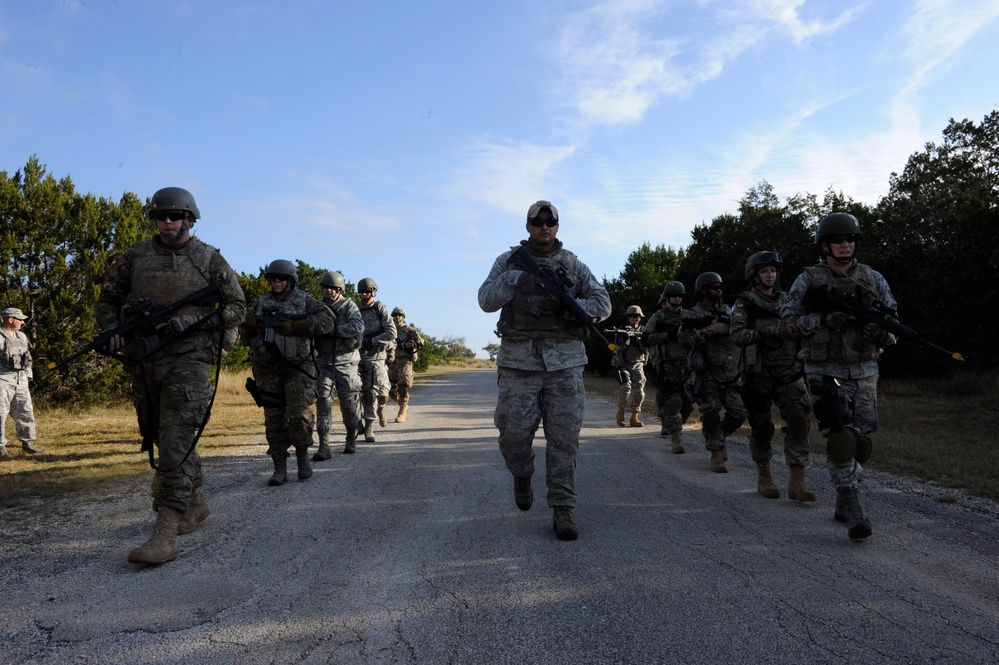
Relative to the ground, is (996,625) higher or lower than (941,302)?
lower

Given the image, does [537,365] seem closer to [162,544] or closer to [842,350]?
[842,350]

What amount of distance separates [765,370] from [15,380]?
9.58 meters

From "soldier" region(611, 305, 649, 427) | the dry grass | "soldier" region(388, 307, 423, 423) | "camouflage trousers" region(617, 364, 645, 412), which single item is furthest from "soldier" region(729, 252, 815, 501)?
"soldier" region(388, 307, 423, 423)

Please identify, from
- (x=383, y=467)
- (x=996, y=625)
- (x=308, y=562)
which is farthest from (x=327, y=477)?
(x=996, y=625)

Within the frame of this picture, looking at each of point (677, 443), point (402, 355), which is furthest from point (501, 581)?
point (402, 355)

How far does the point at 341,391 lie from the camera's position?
867 cm

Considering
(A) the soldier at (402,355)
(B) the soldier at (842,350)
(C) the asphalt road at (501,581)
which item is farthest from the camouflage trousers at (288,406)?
(A) the soldier at (402,355)

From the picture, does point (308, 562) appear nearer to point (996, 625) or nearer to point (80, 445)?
point (996, 625)

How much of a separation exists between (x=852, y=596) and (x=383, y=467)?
5207mm

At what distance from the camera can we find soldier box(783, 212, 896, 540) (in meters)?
4.85

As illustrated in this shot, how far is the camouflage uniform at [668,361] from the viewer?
9.18 m

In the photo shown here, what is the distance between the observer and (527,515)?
205 inches

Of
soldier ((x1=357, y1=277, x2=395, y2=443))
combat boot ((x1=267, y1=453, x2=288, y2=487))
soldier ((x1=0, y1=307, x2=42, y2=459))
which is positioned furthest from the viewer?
soldier ((x1=357, y1=277, x2=395, y2=443))

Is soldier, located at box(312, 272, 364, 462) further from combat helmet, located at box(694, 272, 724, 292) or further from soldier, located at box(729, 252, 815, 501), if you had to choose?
soldier, located at box(729, 252, 815, 501)
